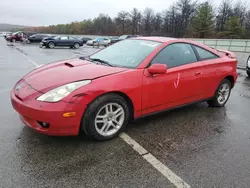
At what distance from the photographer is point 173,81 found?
12.0 ft

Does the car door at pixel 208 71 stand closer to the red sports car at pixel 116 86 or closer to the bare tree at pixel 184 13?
the red sports car at pixel 116 86

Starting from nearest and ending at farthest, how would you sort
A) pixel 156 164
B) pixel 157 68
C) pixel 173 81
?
1. pixel 156 164
2. pixel 157 68
3. pixel 173 81

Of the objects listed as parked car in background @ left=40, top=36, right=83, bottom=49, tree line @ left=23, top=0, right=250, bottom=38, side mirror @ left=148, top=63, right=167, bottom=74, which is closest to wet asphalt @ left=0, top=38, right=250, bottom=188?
side mirror @ left=148, top=63, right=167, bottom=74

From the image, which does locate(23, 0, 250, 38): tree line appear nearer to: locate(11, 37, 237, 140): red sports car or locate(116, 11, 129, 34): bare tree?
locate(116, 11, 129, 34): bare tree

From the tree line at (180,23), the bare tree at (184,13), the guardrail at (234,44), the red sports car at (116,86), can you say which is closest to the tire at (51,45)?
the guardrail at (234,44)

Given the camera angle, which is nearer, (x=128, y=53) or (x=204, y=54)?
(x=128, y=53)

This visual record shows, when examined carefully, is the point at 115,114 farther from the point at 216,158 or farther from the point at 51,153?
the point at 216,158

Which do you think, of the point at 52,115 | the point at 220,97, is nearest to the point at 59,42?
the point at 220,97

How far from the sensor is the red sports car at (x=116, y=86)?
2773 millimetres

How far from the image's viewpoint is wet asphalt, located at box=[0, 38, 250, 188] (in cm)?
237

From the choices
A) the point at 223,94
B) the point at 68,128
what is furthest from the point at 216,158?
the point at 223,94

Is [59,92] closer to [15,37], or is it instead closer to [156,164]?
[156,164]

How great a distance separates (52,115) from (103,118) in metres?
0.71

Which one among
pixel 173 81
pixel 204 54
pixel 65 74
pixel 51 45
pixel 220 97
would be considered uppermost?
pixel 204 54
